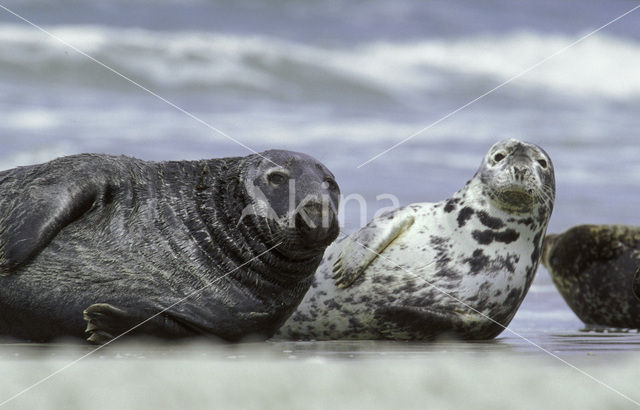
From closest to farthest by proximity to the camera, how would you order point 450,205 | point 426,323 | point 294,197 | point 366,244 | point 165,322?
1. point 165,322
2. point 294,197
3. point 426,323
4. point 366,244
5. point 450,205

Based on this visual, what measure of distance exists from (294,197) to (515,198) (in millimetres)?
2036

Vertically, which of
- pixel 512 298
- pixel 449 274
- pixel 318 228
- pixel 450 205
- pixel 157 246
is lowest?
pixel 512 298

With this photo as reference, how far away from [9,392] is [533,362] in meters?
2.00

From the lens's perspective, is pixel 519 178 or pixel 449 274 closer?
pixel 519 178

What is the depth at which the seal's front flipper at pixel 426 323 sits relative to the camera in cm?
575

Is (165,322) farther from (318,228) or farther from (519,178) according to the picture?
(519,178)

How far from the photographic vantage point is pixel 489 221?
20.5 ft

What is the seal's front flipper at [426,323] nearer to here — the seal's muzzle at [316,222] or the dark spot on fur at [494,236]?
the dark spot on fur at [494,236]

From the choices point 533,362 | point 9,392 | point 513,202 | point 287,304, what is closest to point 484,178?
point 513,202

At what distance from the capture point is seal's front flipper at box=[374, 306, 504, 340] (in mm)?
5754

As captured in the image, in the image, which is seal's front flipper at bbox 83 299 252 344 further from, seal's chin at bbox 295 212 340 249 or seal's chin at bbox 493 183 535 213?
seal's chin at bbox 493 183 535 213

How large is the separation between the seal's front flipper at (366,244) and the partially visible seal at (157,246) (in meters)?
1.28

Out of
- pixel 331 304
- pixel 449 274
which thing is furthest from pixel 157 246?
pixel 449 274

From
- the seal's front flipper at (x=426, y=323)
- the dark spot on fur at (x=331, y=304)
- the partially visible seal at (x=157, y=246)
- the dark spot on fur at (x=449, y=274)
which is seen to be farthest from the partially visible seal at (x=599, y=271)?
the partially visible seal at (x=157, y=246)
